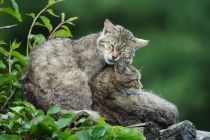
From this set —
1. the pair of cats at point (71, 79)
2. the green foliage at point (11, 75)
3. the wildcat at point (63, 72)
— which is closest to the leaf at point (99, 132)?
the pair of cats at point (71, 79)

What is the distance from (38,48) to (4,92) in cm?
55

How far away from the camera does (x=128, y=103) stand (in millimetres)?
6375

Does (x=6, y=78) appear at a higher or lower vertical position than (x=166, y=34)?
higher

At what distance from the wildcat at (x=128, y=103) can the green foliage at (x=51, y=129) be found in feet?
3.14

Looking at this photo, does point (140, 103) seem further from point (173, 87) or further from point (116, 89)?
point (173, 87)

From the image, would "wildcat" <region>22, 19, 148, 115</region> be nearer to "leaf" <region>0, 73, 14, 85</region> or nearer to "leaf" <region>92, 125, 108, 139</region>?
"leaf" <region>0, 73, 14, 85</region>

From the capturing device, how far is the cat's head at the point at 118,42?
299 inches

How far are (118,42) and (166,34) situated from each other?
550 inches

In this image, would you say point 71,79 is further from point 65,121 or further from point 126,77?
point 65,121

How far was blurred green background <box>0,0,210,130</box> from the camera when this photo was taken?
19.7 m

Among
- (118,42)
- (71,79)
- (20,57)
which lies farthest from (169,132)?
(118,42)

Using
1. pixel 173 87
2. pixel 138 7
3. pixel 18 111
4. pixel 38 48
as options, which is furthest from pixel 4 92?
pixel 138 7

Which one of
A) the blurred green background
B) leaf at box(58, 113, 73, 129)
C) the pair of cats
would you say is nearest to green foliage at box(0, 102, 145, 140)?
leaf at box(58, 113, 73, 129)

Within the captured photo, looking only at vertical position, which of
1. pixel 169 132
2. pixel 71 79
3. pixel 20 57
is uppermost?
pixel 20 57
